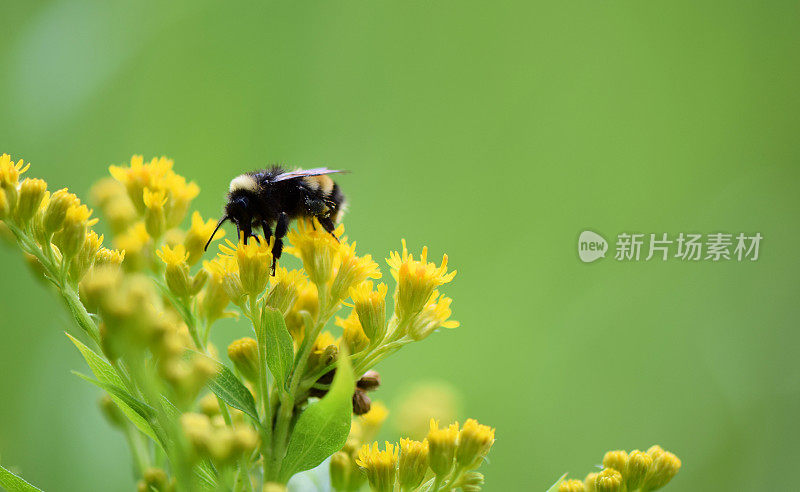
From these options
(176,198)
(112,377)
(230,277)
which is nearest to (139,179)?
(176,198)

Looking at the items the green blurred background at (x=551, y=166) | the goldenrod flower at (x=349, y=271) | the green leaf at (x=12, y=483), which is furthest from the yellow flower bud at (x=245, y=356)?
the green blurred background at (x=551, y=166)

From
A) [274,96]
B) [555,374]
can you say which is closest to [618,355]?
[555,374]

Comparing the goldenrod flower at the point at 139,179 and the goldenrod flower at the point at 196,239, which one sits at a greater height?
the goldenrod flower at the point at 139,179

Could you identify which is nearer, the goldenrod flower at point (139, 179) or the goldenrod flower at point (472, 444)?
the goldenrod flower at point (472, 444)

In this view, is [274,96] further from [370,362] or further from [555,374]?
[370,362]

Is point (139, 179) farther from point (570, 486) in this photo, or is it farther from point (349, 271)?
point (570, 486)

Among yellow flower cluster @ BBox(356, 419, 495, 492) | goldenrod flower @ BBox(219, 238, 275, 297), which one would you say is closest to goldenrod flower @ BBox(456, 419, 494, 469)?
yellow flower cluster @ BBox(356, 419, 495, 492)

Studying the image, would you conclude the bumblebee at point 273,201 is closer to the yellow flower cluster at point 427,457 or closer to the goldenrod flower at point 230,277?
the goldenrod flower at point 230,277
